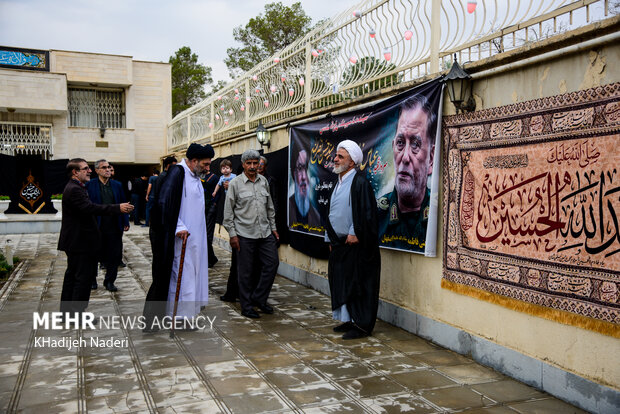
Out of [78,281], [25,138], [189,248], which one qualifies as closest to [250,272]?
[189,248]

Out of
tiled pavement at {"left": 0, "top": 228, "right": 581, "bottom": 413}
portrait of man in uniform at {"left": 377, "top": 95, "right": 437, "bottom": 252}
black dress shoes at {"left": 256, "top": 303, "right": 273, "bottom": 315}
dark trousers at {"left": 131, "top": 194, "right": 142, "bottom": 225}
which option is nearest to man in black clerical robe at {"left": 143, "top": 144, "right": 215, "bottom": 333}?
tiled pavement at {"left": 0, "top": 228, "right": 581, "bottom": 413}

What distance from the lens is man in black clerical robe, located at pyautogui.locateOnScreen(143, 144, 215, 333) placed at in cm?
445

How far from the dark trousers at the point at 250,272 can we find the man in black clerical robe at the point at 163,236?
2.72 ft

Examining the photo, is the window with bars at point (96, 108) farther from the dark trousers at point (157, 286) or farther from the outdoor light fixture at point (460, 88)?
the outdoor light fixture at point (460, 88)

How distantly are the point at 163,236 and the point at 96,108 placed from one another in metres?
15.8

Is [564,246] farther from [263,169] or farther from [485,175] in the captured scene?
[263,169]

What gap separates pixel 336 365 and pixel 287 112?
4.59m

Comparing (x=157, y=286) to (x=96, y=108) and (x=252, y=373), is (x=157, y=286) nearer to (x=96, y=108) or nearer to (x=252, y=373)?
(x=252, y=373)

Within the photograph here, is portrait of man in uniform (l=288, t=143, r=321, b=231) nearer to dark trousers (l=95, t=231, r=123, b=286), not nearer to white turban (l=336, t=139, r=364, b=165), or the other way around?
white turban (l=336, t=139, r=364, b=165)

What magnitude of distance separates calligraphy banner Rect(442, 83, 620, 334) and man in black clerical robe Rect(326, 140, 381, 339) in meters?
0.61

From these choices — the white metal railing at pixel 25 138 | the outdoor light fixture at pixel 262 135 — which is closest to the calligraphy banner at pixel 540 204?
the outdoor light fixture at pixel 262 135

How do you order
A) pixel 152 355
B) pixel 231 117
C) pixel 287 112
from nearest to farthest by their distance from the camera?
pixel 152 355
pixel 287 112
pixel 231 117

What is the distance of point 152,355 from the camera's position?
12.6ft

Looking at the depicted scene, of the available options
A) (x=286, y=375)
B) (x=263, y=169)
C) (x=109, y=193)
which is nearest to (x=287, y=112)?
(x=263, y=169)
